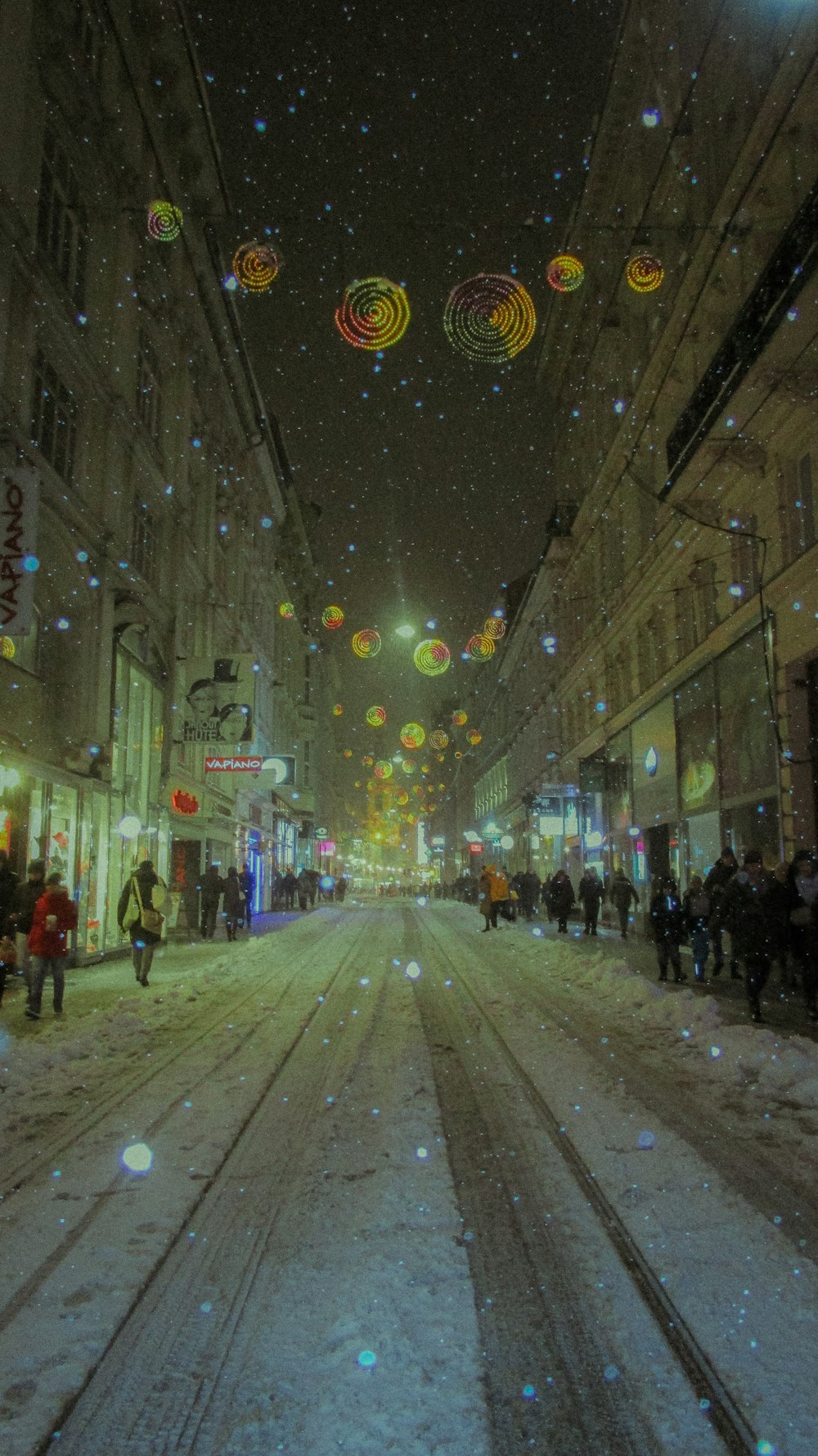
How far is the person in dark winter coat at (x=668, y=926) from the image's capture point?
14156mm

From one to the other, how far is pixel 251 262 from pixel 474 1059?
1012 centimetres

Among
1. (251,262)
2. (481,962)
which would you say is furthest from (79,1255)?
(481,962)

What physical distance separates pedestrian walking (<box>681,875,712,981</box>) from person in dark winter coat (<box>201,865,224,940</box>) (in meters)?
12.5

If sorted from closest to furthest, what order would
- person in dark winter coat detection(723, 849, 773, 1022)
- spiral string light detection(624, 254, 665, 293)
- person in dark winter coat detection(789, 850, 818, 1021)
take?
person in dark winter coat detection(723, 849, 773, 1022) < person in dark winter coat detection(789, 850, 818, 1021) < spiral string light detection(624, 254, 665, 293)

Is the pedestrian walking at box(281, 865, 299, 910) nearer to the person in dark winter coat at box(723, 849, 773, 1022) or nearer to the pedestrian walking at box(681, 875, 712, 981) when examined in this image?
the pedestrian walking at box(681, 875, 712, 981)

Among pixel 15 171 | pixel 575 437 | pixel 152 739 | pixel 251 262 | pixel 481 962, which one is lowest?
pixel 481 962

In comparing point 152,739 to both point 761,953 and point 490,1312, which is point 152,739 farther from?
point 490,1312

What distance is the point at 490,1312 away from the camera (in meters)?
3.64

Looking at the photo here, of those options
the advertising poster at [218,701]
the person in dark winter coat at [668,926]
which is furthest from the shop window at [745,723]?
the advertising poster at [218,701]

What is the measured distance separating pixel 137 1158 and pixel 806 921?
880cm

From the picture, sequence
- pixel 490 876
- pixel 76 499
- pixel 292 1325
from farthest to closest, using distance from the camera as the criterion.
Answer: pixel 490 876 → pixel 76 499 → pixel 292 1325

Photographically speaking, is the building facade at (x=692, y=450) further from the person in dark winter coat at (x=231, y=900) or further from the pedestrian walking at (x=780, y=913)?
the person in dark winter coat at (x=231, y=900)

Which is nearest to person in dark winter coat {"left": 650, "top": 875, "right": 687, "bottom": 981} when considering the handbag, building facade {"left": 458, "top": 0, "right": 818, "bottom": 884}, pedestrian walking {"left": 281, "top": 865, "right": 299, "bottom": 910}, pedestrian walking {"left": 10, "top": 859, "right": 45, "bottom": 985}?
building facade {"left": 458, "top": 0, "right": 818, "bottom": 884}

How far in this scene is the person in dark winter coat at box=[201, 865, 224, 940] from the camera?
76.3 feet
